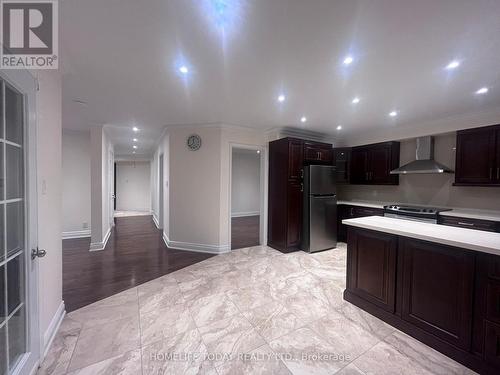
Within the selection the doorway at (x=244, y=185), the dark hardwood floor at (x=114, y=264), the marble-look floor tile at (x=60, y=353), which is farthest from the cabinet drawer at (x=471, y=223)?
the doorway at (x=244, y=185)

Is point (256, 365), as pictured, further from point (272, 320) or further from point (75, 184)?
point (75, 184)

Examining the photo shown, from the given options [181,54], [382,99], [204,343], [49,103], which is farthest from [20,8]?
[382,99]

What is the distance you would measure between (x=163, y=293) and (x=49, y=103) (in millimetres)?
2259

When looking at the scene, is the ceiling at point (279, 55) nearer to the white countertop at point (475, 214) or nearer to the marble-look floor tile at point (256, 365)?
the white countertop at point (475, 214)

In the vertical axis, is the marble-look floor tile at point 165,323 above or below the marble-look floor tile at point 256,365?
below

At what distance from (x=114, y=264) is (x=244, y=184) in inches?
220

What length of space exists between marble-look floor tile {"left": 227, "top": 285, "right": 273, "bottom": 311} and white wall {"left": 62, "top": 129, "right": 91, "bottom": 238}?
4.56 meters

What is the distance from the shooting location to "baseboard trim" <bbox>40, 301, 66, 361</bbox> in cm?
161

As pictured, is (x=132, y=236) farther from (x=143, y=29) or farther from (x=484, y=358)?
(x=484, y=358)

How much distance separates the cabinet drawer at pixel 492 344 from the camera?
1.40 m

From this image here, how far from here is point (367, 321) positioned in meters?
2.02

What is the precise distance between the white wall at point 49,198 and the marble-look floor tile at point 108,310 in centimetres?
21

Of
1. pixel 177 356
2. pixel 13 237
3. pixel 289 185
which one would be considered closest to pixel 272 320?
Answer: pixel 177 356

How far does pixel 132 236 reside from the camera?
5156mm
